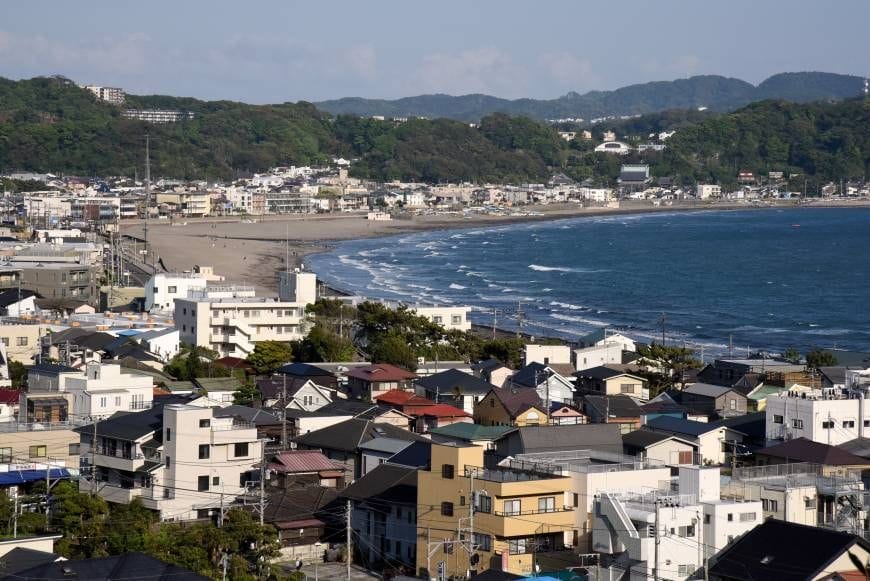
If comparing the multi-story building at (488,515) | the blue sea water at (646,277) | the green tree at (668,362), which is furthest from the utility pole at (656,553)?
the blue sea water at (646,277)

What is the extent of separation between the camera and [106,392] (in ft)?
45.3

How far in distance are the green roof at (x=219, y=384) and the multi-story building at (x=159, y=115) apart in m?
92.8

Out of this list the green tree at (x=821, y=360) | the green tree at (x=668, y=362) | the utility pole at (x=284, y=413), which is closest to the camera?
the utility pole at (x=284, y=413)

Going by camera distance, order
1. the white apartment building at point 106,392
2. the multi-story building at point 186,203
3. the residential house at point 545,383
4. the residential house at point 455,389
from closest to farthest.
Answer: the white apartment building at point 106,392 → the residential house at point 455,389 → the residential house at point 545,383 → the multi-story building at point 186,203

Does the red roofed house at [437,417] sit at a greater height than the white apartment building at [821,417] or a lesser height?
lesser

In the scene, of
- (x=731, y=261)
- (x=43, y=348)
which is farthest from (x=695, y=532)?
(x=731, y=261)

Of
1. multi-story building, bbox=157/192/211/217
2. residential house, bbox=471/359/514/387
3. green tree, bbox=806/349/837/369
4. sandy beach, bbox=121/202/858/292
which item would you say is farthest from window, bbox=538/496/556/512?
multi-story building, bbox=157/192/211/217

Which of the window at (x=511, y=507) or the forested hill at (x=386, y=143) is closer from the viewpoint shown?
the window at (x=511, y=507)

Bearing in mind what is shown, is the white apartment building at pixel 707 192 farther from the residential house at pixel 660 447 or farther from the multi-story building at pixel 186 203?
the residential house at pixel 660 447

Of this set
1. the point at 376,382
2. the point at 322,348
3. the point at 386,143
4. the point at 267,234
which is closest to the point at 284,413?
the point at 376,382

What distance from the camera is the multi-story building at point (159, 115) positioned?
108831mm

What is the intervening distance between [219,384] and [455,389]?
2.85 metres

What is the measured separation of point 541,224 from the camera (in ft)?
252

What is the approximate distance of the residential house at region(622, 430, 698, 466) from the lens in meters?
11.5
